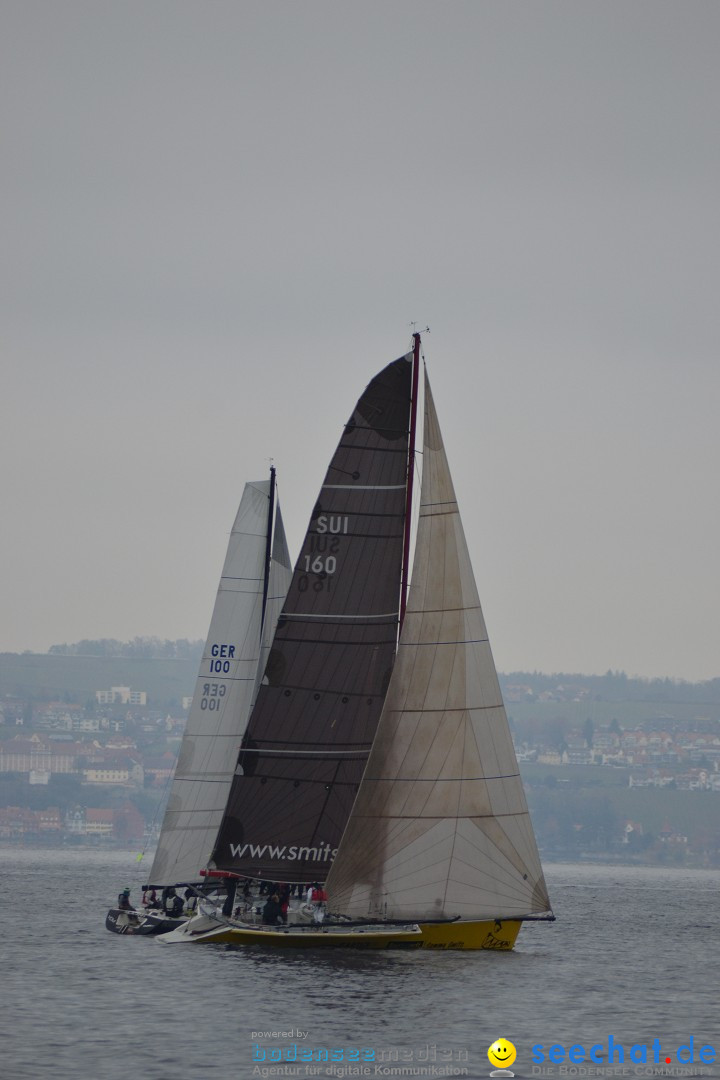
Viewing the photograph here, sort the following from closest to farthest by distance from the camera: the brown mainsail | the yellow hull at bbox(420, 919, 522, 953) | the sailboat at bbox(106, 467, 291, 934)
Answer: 1. the yellow hull at bbox(420, 919, 522, 953)
2. the brown mainsail
3. the sailboat at bbox(106, 467, 291, 934)

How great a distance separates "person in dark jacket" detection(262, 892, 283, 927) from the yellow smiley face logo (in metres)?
10.9

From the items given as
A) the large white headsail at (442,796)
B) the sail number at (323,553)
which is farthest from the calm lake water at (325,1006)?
the sail number at (323,553)

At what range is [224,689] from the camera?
54.5 m

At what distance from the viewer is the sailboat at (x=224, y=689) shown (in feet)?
177

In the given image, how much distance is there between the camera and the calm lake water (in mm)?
32781

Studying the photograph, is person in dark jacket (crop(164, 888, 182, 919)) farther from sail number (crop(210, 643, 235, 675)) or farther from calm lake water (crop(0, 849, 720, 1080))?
sail number (crop(210, 643, 235, 675))

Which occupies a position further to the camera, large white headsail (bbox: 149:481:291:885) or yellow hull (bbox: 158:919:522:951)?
large white headsail (bbox: 149:481:291:885)

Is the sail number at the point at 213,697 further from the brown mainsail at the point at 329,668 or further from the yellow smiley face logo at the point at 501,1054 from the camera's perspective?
the yellow smiley face logo at the point at 501,1054

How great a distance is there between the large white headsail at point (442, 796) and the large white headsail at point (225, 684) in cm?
1161

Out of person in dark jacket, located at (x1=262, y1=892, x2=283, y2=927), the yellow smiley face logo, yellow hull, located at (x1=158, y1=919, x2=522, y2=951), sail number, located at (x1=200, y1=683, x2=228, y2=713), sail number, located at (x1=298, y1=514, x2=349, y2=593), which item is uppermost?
sail number, located at (x1=298, y1=514, x2=349, y2=593)

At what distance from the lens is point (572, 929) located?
71438mm

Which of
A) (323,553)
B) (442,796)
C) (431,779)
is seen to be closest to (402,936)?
(442,796)

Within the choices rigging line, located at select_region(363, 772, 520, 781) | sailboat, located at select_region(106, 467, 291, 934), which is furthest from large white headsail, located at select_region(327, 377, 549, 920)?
sailboat, located at select_region(106, 467, 291, 934)

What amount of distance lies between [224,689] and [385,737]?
12.4 metres
